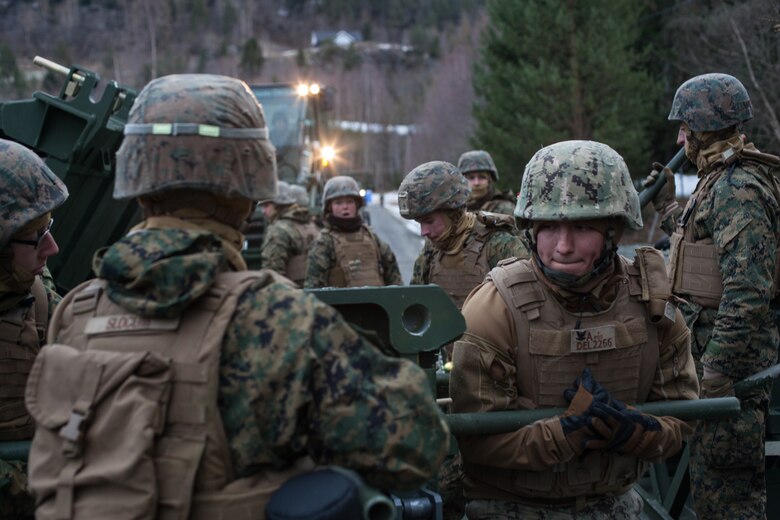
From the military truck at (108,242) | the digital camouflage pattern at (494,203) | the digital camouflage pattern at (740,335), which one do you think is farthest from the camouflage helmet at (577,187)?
the digital camouflage pattern at (494,203)

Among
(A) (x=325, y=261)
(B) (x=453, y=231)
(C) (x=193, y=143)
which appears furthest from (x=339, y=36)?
(C) (x=193, y=143)

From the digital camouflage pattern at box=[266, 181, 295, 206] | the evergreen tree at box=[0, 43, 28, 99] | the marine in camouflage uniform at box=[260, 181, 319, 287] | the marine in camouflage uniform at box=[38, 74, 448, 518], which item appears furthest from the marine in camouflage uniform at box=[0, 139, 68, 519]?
the evergreen tree at box=[0, 43, 28, 99]

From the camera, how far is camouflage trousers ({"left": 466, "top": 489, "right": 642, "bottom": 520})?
2.86m

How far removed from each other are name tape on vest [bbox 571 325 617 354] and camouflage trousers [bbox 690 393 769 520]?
4.96ft

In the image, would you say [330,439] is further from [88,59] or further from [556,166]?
[88,59]

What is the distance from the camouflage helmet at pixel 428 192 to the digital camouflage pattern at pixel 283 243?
354 cm

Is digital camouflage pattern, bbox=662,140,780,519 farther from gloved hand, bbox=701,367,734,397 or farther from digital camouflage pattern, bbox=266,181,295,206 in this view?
digital camouflage pattern, bbox=266,181,295,206

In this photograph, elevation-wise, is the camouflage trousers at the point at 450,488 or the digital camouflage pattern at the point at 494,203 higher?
the digital camouflage pattern at the point at 494,203

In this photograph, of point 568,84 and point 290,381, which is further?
point 568,84

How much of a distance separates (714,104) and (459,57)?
2235 inches

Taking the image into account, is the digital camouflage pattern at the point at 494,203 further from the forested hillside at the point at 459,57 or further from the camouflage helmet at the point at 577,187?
the camouflage helmet at the point at 577,187

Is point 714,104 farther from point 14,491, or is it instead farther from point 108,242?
point 108,242

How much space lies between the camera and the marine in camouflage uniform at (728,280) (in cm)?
396

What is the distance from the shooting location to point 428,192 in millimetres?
5105
